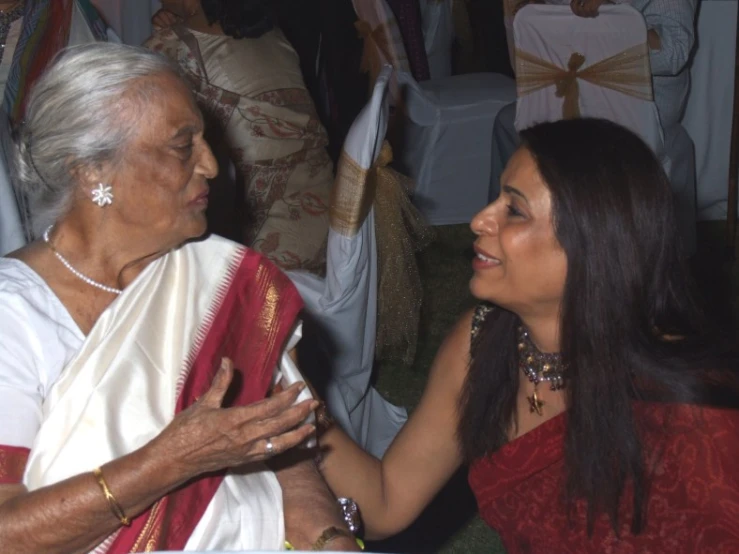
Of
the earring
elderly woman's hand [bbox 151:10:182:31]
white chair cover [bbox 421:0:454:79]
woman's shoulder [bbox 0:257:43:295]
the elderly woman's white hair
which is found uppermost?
the elderly woman's white hair

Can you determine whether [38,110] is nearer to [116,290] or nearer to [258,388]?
[116,290]

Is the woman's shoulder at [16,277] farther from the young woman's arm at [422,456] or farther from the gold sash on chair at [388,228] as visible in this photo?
the gold sash on chair at [388,228]

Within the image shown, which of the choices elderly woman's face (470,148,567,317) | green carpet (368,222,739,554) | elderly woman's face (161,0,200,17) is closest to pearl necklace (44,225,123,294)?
elderly woman's face (470,148,567,317)

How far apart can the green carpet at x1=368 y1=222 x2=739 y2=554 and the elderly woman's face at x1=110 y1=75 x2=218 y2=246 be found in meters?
1.56

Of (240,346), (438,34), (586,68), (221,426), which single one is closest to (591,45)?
(586,68)

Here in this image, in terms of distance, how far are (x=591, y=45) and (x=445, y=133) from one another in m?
1.56

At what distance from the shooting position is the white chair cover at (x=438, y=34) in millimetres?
6820

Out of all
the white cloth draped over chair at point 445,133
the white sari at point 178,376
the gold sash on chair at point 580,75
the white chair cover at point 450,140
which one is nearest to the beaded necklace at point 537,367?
the white sari at point 178,376

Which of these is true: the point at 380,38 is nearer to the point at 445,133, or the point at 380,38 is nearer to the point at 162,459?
the point at 445,133

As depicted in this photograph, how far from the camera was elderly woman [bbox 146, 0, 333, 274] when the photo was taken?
10.8ft

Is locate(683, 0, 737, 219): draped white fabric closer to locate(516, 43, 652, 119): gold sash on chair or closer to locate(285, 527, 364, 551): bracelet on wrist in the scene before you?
locate(516, 43, 652, 119): gold sash on chair

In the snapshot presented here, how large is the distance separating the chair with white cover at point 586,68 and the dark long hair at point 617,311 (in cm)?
252

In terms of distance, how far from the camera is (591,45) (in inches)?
172

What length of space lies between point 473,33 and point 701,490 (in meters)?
6.28
